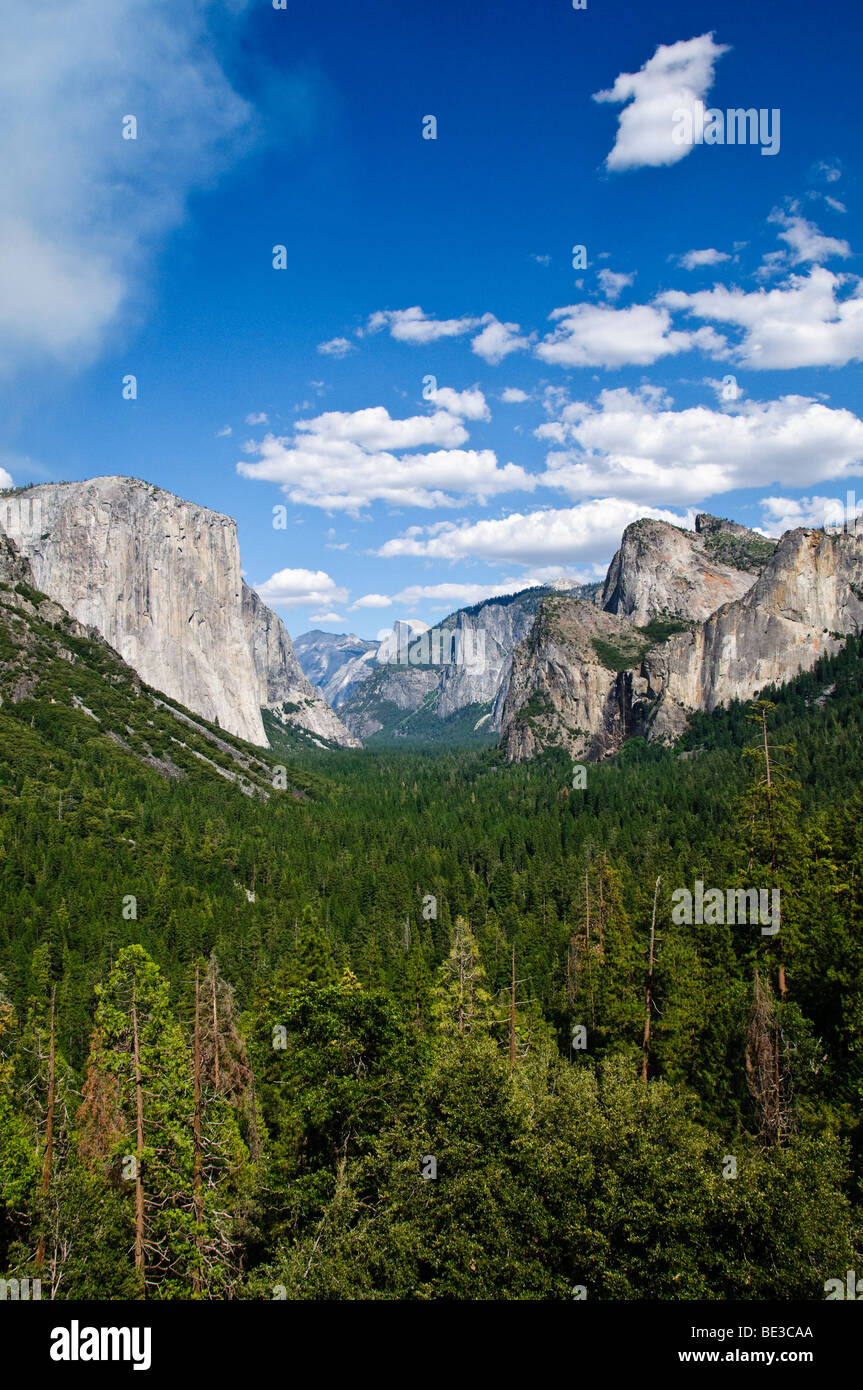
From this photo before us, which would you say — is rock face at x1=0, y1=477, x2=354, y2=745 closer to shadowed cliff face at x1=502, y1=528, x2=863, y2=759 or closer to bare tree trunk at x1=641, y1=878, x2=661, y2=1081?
shadowed cliff face at x1=502, y1=528, x2=863, y2=759

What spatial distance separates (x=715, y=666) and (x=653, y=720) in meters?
16.8

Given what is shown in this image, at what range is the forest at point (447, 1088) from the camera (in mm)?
14961

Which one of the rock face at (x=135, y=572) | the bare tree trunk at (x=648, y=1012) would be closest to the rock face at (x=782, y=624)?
the rock face at (x=135, y=572)

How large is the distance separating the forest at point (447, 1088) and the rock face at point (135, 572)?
4322 inches

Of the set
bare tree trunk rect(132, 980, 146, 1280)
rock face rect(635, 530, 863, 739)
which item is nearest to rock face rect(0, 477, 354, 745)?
rock face rect(635, 530, 863, 739)

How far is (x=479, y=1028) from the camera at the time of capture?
1174 inches

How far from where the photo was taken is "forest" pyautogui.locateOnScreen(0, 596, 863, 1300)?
15.0 m

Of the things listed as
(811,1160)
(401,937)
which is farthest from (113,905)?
(811,1160)

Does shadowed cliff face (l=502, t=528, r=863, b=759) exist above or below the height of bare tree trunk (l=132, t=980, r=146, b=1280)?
above

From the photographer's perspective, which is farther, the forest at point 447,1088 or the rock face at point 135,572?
the rock face at point 135,572

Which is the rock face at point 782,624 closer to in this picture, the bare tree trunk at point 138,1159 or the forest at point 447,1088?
the forest at point 447,1088

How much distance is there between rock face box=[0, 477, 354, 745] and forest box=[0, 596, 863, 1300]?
10978 cm

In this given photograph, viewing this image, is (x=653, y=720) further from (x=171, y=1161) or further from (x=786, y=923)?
(x=171, y=1161)

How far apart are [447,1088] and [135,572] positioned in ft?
577
